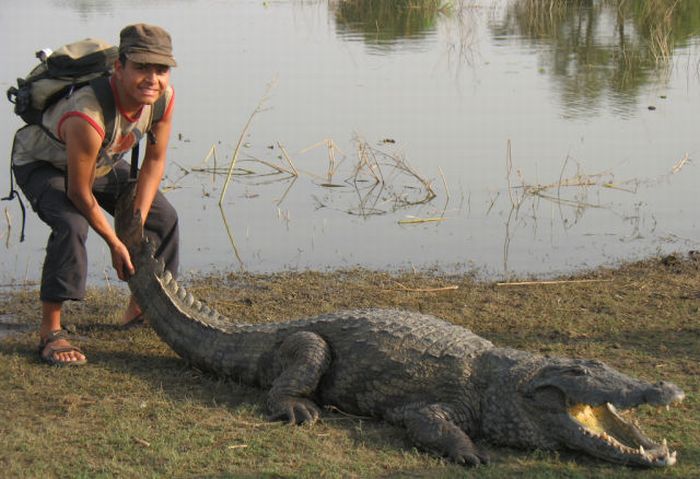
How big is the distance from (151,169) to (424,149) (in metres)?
4.95

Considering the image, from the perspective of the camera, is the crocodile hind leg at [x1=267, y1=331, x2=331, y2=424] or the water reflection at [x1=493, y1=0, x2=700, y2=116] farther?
the water reflection at [x1=493, y1=0, x2=700, y2=116]

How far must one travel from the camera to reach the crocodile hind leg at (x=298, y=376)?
13.7ft

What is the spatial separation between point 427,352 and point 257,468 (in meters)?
1.00

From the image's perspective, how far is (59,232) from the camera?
4.72 metres

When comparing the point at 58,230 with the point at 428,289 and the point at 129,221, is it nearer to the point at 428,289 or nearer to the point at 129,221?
the point at 129,221

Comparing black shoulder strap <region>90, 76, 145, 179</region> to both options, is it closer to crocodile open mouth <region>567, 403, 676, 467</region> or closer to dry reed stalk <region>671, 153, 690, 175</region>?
crocodile open mouth <region>567, 403, 676, 467</region>

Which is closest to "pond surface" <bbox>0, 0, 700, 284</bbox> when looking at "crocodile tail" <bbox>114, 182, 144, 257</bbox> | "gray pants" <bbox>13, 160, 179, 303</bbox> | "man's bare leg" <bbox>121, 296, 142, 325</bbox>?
"man's bare leg" <bbox>121, 296, 142, 325</bbox>

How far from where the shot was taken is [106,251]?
721 centimetres

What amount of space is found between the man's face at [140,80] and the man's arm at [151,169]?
386 mm

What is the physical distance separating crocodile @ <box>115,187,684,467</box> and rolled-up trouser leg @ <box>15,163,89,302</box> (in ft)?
1.10

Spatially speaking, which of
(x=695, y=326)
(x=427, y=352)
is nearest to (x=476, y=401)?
(x=427, y=352)

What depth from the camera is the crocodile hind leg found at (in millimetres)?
4188

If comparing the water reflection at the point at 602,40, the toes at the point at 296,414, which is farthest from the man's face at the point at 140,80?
the water reflection at the point at 602,40

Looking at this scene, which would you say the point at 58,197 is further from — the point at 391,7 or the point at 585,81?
the point at 391,7
